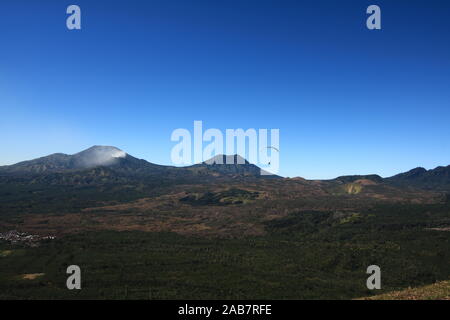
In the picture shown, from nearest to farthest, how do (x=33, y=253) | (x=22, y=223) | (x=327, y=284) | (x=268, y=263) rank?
(x=327, y=284) < (x=268, y=263) < (x=33, y=253) < (x=22, y=223)

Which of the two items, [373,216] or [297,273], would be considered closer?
[297,273]

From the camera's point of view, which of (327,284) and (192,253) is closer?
(327,284)

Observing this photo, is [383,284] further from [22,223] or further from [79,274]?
[22,223]

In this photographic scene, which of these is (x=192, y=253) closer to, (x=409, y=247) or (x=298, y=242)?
(x=298, y=242)
